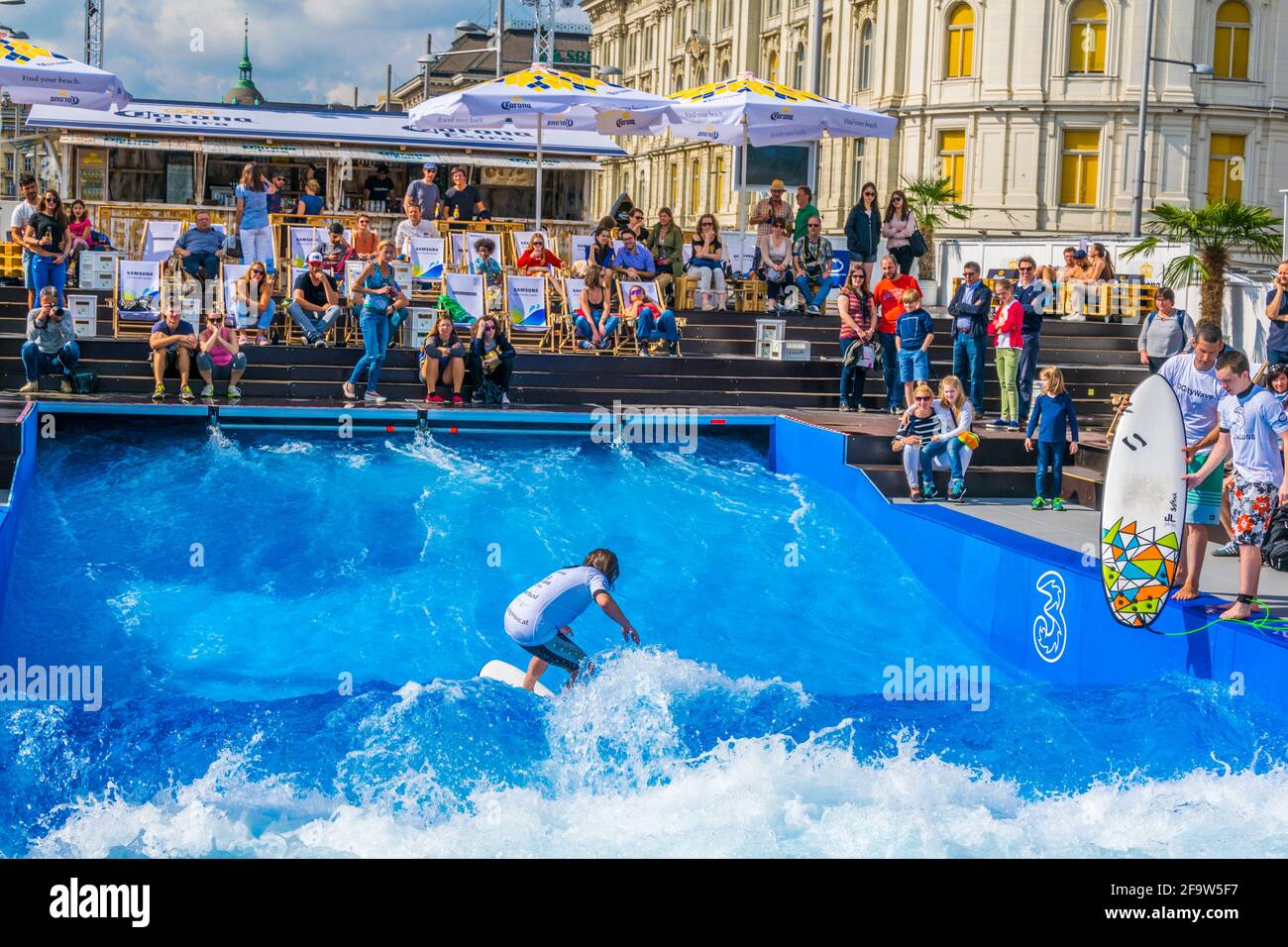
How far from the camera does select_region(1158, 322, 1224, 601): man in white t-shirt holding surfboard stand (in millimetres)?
10500

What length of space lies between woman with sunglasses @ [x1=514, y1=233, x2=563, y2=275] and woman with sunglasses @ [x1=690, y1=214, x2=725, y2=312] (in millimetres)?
2206

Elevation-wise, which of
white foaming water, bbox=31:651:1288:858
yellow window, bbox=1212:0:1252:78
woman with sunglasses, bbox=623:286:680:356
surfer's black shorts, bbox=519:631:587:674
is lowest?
white foaming water, bbox=31:651:1288:858

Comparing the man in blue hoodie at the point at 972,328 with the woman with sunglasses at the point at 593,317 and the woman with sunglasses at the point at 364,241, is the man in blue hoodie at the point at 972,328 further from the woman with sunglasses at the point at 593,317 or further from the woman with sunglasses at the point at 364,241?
the woman with sunglasses at the point at 364,241

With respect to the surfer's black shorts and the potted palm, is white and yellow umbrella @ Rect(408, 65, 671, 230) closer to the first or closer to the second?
the potted palm

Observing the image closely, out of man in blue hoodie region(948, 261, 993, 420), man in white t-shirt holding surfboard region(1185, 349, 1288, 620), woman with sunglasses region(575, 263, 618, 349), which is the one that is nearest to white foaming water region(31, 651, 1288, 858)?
man in white t-shirt holding surfboard region(1185, 349, 1288, 620)

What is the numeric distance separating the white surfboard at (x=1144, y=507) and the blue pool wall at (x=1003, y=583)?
1.37 feet

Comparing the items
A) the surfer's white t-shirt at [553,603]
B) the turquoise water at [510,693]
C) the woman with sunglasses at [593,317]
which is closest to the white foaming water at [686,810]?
the turquoise water at [510,693]

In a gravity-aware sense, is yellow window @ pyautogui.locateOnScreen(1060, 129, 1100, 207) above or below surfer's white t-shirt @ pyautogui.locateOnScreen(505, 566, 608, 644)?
above

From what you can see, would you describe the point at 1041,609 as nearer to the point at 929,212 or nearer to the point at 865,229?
the point at 865,229

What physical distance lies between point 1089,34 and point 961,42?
383 centimetres

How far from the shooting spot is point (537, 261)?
2098 cm

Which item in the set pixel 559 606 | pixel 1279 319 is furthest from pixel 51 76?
pixel 1279 319
